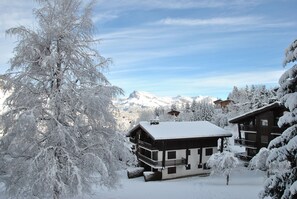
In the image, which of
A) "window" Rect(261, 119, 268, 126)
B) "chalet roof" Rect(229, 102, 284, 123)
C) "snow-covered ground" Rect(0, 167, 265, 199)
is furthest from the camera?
"window" Rect(261, 119, 268, 126)

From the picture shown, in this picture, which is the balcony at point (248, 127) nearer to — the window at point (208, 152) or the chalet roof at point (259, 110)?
the chalet roof at point (259, 110)

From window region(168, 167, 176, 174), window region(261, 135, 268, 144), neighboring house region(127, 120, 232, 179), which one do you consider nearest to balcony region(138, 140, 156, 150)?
neighboring house region(127, 120, 232, 179)

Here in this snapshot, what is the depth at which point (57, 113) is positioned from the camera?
1389 cm

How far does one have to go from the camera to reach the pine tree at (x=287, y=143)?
10.9m

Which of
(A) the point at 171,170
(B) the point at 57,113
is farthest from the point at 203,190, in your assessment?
(B) the point at 57,113

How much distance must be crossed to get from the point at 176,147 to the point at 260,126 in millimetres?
11464

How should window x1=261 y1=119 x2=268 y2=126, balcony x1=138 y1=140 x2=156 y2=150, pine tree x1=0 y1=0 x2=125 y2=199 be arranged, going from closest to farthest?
pine tree x1=0 y1=0 x2=125 y2=199 → window x1=261 y1=119 x2=268 y2=126 → balcony x1=138 y1=140 x2=156 y2=150

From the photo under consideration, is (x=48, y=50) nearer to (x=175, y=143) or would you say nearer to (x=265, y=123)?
(x=175, y=143)

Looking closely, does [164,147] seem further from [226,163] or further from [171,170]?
[226,163]

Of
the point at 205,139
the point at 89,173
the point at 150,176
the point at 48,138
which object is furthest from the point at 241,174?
the point at 48,138

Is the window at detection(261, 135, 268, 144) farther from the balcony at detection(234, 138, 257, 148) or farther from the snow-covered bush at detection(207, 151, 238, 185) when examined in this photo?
the snow-covered bush at detection(207, 151, 238, 185)

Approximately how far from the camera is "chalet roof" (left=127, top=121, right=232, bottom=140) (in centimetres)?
3744

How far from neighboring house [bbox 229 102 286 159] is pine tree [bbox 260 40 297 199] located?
23808 millimetres

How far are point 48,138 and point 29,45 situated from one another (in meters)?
4.62
